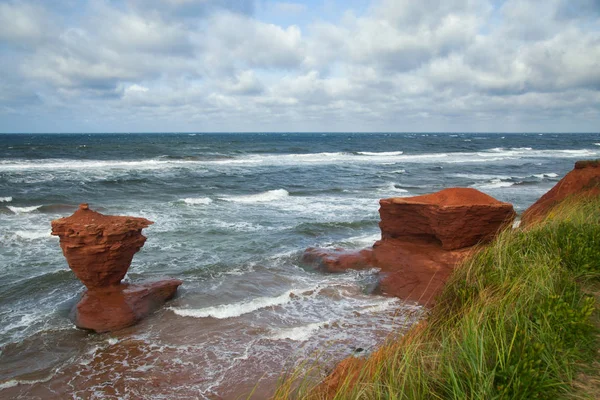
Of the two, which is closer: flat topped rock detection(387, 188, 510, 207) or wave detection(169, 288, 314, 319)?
wave detection(169, 288, 314, 319)

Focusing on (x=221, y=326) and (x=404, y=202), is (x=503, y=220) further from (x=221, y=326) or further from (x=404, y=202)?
(x=221, y=326)

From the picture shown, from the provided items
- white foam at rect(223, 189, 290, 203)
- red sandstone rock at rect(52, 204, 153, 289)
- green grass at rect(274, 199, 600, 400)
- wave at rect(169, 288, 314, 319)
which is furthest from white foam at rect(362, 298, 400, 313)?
white foam at rect(223, 189, 290, 203)

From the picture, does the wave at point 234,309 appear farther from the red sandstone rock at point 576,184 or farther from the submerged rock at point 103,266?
the red sandstone rock at point 576,184

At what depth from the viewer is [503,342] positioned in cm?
325

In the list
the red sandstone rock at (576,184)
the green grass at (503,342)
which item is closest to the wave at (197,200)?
the red sandstone rock at (576,184)

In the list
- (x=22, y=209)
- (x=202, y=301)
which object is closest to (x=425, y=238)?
(x=202, y=301)

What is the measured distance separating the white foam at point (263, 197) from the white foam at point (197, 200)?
1219 mm

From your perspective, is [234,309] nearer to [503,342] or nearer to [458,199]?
[458,199]

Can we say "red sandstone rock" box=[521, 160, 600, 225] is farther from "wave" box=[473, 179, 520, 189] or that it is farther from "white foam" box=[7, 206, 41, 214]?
"white foam" box=[7, 206, 41, 214]

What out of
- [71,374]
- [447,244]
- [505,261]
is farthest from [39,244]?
[505,261]

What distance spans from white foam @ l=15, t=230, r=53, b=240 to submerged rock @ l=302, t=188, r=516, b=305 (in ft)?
31.9

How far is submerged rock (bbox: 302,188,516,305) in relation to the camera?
935 centimetres

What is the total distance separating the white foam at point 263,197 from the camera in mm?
22900

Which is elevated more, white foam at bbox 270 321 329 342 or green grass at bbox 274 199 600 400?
green grass at bbox 274 199 600 400
